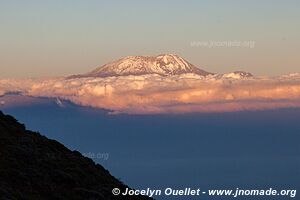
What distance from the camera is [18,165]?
129ft

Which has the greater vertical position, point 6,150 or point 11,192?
point 6,150

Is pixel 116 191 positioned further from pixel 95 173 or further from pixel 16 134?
pixel 16 134

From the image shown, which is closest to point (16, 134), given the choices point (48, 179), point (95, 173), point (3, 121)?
point (3, 121)

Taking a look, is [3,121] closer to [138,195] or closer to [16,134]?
[16,134]

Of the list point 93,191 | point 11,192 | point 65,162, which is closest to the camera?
point 11,192

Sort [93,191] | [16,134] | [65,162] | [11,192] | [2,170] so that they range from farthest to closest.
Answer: [16,134]
[65,162]
[93,191]
[2,170]
[11,192]

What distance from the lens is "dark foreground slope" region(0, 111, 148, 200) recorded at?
121 feet

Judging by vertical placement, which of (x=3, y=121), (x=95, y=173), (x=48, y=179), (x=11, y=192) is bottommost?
(x=11, y=192)

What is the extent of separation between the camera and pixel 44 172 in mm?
39969

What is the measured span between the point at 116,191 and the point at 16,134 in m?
9.05

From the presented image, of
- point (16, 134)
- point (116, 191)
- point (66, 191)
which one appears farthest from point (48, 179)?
point (16, 134)

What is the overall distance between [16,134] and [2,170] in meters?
10.3

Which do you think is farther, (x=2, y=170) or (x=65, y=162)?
(x=65, y=162)

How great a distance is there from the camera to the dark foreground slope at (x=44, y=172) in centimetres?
3688
